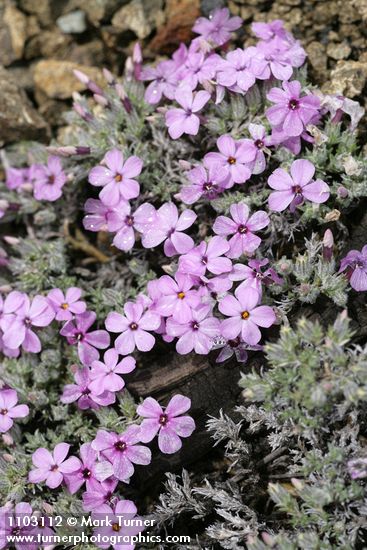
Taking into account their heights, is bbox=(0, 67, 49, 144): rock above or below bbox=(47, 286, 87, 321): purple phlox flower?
above

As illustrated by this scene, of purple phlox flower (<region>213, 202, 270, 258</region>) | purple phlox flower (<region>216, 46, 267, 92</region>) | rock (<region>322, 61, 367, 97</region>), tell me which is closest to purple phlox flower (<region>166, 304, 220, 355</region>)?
purple phlox flower (<region>213, 202, 270, 258</region>)

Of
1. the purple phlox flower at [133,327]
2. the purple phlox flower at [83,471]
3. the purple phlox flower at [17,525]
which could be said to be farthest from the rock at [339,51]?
the purple phlox flower at [17,525]

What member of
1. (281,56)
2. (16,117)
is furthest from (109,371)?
(16,117)

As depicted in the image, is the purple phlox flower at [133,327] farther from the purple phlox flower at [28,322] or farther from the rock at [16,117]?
the rock at [16,117]

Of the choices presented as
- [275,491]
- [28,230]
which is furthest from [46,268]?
[275,491]

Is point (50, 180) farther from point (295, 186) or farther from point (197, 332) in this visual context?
point (295, 186)

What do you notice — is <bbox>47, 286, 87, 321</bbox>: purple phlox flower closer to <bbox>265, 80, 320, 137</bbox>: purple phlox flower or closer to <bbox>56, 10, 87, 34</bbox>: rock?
<bbox>265, 80, 320, 137</bbox>: purple phlox flower
